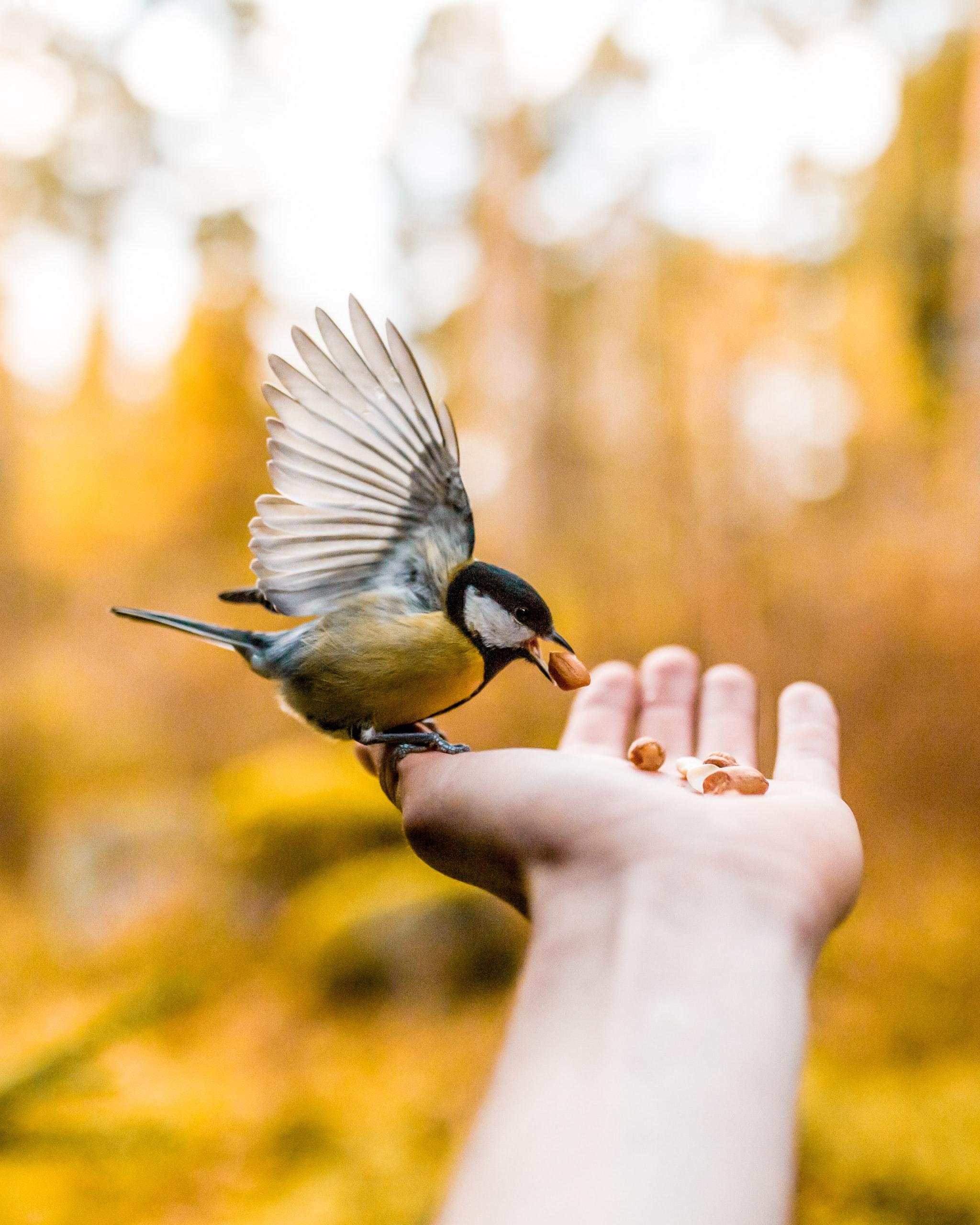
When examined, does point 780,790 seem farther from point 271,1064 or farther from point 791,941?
point 271,1064

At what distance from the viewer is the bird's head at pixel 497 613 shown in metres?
1.24

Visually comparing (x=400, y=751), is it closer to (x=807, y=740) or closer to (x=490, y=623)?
(x=490, y=623)

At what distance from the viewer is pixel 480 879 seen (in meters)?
1.17

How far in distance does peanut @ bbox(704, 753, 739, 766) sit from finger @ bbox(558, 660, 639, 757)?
206mm

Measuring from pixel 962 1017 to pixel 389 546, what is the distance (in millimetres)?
2765

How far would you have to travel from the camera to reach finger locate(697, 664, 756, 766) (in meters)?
1.62

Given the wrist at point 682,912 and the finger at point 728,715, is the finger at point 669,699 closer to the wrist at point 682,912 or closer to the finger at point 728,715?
the finger at point 728,715

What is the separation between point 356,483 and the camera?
1.21 m

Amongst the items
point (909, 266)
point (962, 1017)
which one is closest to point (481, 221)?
point (909, 266)

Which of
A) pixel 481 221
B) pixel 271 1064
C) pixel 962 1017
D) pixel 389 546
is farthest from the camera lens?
pixel 481 221

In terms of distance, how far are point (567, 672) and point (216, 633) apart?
556 millimetres

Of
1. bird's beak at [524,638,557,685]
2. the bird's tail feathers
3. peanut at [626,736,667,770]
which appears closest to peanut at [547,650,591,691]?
bird's beak at [524,638,557,685]

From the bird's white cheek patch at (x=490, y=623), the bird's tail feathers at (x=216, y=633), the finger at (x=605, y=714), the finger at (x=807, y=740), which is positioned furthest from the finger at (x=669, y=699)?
the bird's tail feathers at (x=216, y=633)

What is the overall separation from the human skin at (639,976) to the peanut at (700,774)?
3 cm
